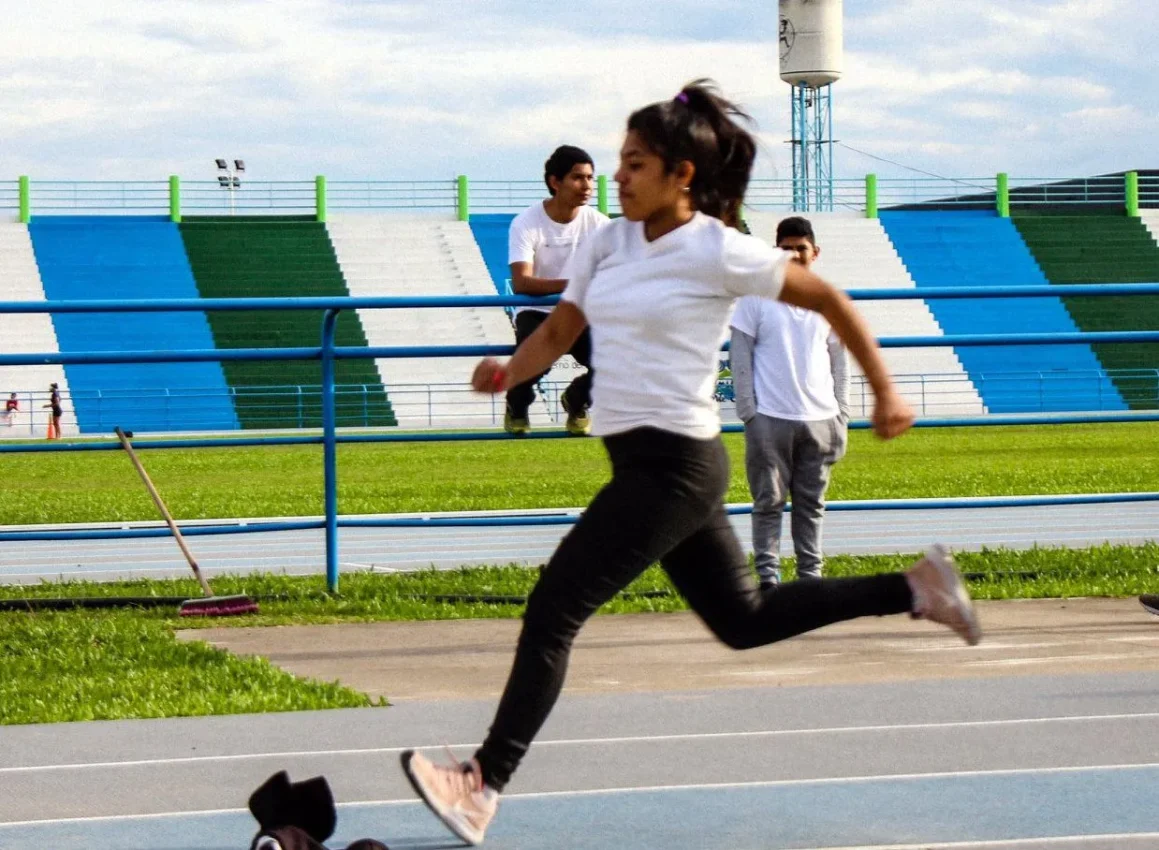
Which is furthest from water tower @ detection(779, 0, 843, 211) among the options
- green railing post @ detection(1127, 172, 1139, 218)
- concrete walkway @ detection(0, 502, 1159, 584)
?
concrete walkway @ detection(0, 502, 1159, 584)

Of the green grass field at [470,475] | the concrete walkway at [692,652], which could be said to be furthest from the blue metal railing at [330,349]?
the green grass field at [470,475]

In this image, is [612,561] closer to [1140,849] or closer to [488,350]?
[1140,849]

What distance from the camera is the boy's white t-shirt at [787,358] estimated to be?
25.1ft

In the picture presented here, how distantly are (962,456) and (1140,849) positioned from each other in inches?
802

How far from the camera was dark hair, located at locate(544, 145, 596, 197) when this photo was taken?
8.66 meters

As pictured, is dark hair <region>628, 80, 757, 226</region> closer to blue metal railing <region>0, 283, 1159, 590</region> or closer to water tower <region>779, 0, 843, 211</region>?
blue metal railing <region>0, 283, 1159, 590</region>

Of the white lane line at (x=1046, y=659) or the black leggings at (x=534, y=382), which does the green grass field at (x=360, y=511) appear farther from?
the white lane line at (x=1046, y=659)

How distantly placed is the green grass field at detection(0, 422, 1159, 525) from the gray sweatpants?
6856mm

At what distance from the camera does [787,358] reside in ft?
25.3

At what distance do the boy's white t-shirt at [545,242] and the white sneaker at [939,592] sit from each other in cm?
450

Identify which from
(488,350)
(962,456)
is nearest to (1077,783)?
(488,350)

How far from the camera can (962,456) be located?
23938mm

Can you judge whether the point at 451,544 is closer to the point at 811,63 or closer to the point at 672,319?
the point at 672,319

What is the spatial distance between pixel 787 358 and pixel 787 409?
221mm
